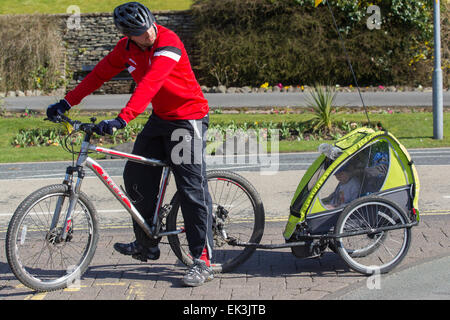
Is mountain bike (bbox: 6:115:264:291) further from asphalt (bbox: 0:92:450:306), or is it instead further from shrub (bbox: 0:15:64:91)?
shrub (bbox: 0:15:64:91)

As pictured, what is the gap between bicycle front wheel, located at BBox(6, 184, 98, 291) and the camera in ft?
14.0

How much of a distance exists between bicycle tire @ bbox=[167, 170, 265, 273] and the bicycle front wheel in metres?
0.60

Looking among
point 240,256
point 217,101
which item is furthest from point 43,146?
point 240,256

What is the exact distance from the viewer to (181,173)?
14.9 ft

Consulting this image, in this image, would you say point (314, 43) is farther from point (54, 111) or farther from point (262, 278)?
point (54, 111)

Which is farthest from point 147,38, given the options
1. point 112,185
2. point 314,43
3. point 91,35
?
point 91,35

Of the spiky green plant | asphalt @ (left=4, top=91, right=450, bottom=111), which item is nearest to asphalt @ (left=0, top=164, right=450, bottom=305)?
the spiky green plant

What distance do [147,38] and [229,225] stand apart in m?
1.61

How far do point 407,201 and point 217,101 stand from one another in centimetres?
1522

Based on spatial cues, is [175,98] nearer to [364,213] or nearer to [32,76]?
[364,213]

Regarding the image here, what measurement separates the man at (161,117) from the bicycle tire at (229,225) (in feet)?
0.53

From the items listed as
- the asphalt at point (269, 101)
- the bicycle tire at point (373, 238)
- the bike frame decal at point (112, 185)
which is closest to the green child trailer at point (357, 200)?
the bicycle tire at point (373, 238)

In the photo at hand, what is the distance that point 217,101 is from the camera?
19.8 m

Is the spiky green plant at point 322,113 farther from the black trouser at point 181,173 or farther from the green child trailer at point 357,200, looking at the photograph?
the black trouser at point 181,173
